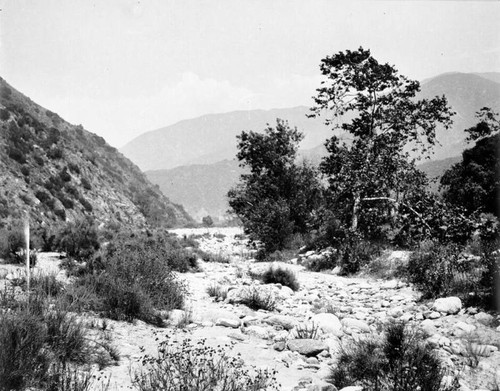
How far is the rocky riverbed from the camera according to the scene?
4.01 m

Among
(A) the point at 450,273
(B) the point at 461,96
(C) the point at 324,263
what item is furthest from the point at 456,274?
(B) the point at 461,96

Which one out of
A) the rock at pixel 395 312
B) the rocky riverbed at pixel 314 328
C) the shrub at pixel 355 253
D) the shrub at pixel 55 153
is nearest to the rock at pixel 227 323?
the rocky riverbed at pixel 314 328

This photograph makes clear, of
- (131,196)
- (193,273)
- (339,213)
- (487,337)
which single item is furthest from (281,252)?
(131,196)

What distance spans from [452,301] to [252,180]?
45.9 feet

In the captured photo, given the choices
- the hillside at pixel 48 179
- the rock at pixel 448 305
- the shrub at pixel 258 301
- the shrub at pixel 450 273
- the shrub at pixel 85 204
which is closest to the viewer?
the rock at pixel 448 305

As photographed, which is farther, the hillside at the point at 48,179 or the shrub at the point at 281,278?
the hillside at the point at 48,179

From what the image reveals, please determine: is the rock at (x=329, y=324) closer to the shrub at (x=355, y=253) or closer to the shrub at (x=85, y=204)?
the shrub at (x=355, y=253)

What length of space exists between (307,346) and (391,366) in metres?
1.17

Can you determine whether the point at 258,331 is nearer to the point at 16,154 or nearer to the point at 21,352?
the point at 21,352

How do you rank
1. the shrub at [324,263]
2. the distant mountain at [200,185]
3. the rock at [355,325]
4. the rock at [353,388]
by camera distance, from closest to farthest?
the rock at [353,388] < the rock at [355,325] < the shrub at [324,263] < the distant mountain at [200,185]

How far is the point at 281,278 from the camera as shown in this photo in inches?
359

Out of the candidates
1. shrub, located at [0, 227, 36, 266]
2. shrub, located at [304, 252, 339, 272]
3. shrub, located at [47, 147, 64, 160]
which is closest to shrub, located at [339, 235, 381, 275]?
shrub, located at [304, 252, 339, 272]

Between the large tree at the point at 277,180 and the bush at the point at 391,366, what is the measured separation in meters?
11.9

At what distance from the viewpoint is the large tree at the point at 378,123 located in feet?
43.0
